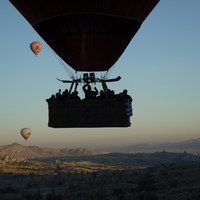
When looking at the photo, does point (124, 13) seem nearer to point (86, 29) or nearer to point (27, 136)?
point (86, 29)

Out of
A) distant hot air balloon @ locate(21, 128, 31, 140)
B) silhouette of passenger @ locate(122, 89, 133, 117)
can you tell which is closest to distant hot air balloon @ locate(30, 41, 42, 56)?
silhouette of passenger @ locate(122, 89, 133, 117)

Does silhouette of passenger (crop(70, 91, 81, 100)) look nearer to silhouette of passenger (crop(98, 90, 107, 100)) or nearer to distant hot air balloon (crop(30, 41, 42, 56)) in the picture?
silhouette of passenger (crop(98, 90, 107, 100))

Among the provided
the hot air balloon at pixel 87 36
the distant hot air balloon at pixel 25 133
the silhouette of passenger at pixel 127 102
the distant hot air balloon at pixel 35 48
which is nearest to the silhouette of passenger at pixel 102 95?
the hot air balloon at pixel 87 36

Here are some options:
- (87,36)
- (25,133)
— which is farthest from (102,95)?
(25,133)

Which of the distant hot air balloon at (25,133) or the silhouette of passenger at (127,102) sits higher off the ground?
the distant hot air balloon at (25,133)

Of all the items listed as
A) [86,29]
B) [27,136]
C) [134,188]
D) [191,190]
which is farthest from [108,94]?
[27,136]

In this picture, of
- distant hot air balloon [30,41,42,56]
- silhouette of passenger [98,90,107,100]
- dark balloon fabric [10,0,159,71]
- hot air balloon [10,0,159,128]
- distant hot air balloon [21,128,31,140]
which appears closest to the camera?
hot air balloon [10,0,159,128]

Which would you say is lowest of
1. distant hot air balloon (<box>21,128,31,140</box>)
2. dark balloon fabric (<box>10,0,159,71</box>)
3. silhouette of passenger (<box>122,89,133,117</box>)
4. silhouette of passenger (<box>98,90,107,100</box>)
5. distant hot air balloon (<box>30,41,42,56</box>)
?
silhouette of passenger (<box>122,89,133,117</box>)

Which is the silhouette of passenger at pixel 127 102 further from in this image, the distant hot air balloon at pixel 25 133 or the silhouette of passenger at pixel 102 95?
the distant hot air balloon at pixel 25 133
